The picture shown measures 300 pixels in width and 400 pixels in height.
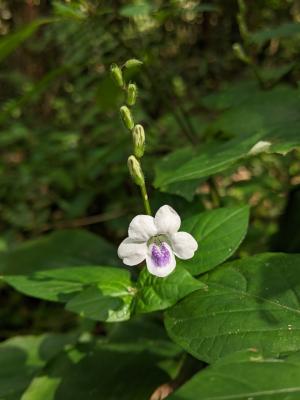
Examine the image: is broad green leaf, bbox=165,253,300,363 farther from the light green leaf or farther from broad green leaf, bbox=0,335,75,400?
broad green leaf, bbox=0,335,75,400

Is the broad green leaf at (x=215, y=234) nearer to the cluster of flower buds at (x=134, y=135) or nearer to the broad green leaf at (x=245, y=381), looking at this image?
the cluster of flower buds at (x=134, y=135)

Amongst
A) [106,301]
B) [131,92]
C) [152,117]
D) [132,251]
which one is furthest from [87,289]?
[152,117]

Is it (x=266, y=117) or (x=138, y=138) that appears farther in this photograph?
(x=266, y=117)

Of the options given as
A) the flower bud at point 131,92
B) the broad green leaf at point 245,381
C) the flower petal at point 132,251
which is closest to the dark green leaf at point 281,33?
the flower bud at point 131,92

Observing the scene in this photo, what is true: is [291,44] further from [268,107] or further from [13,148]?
[13,148]

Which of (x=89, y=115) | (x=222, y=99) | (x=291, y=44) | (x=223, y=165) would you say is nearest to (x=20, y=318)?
(x=89, y=115)

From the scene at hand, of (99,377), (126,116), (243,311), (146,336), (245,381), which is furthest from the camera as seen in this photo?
(146,336)

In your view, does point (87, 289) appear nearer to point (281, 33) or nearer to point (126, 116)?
point (126, 116)
